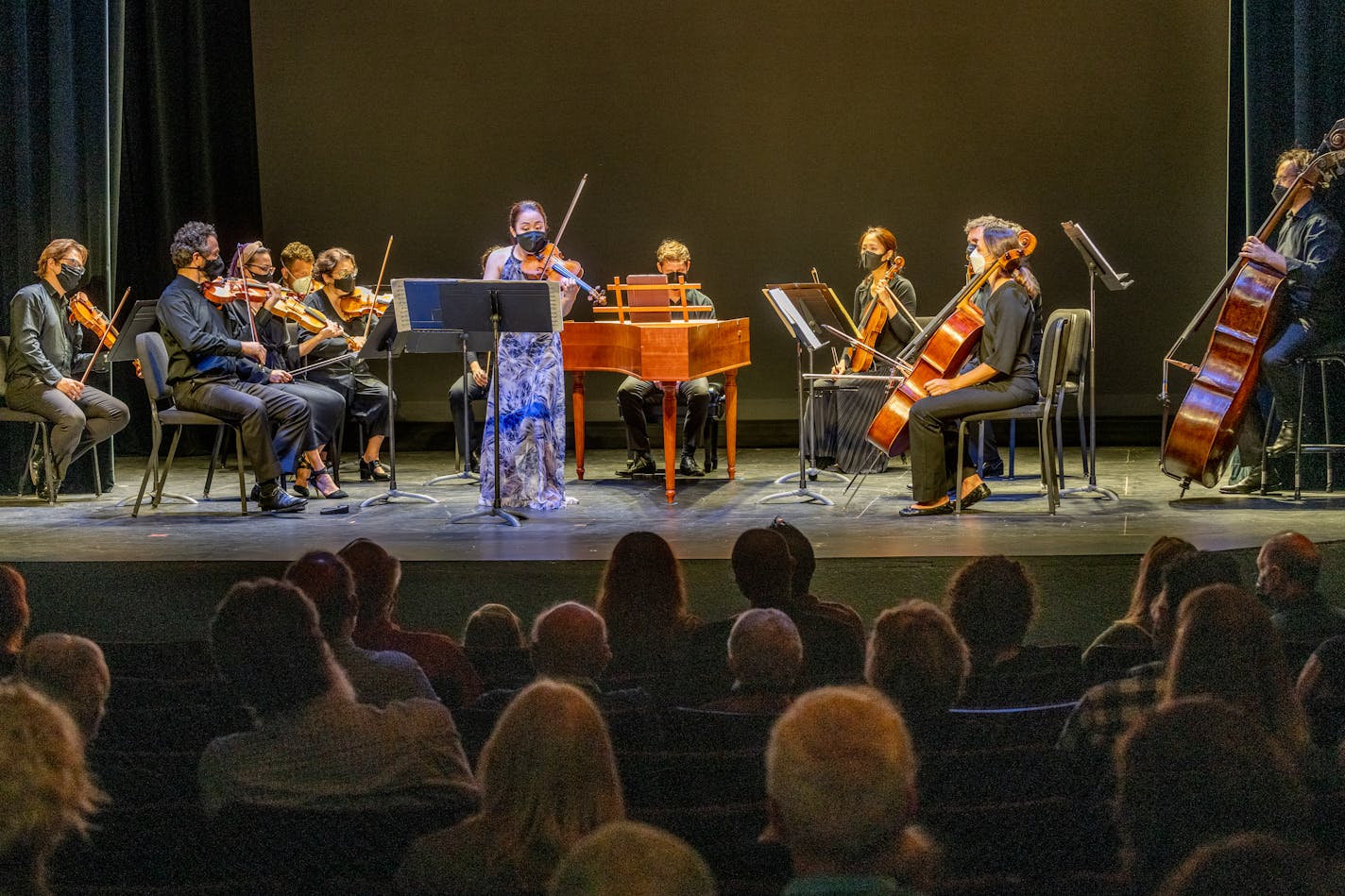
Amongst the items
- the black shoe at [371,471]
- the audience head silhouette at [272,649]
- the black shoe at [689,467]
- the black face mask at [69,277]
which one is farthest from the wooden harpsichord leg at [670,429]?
the audience head silhouette at [272,649]

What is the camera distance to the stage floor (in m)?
4.40

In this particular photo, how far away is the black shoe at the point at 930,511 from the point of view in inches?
205

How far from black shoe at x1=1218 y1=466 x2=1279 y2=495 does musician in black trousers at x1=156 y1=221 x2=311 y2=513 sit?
12.3 ft

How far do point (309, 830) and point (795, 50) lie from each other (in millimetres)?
6295

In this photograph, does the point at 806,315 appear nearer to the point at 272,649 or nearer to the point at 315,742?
the point at 272,649

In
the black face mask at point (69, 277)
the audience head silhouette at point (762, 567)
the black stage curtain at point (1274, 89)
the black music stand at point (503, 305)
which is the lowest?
the audience head silhouette at point (762, 567)

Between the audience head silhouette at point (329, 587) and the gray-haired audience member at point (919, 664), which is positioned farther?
the audience head silhouette at point (329, 587)

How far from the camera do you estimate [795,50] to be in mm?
7867

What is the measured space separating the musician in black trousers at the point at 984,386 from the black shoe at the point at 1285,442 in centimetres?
109

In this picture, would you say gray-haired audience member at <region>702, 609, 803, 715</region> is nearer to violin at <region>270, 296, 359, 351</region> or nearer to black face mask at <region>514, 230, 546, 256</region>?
black face mask at <region>514, 230, 546, 256</region>

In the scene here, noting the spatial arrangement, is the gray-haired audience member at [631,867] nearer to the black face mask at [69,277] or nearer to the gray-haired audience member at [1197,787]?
the gray-haired audience member at [1197,787]

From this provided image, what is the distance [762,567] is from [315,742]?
111 cm

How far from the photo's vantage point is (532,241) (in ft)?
17.9

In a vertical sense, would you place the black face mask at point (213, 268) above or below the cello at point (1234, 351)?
above
